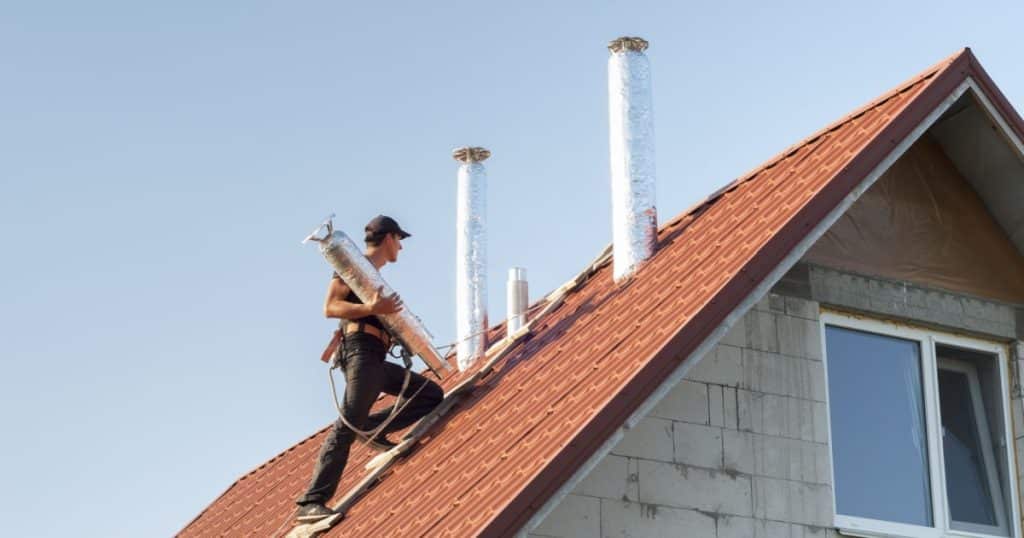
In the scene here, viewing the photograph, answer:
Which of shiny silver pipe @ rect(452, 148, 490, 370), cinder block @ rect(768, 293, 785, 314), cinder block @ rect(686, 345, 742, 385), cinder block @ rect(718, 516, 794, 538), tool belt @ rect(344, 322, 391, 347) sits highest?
shiny silver pipe @ rect(452, 148, 490, 370)

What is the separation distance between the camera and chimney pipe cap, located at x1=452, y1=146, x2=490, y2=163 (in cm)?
1502

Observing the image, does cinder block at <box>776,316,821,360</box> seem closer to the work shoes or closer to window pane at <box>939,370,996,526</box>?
window pane at <box>939,370,996,526</box>

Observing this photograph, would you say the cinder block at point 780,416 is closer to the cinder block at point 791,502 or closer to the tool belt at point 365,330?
the cinder block at point 791,502

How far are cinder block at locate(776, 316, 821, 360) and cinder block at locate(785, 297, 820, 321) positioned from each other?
3 cm

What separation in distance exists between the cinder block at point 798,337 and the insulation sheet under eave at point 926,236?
0.45m

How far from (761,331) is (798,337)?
26 centimetres

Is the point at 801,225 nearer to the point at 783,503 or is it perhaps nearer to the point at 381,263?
the point at 783,503

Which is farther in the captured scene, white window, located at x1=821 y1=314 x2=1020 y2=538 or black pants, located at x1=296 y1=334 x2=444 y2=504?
black pants, located at x1=296 y1=334 x2=444 y2=504

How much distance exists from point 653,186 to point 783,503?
9.57ft

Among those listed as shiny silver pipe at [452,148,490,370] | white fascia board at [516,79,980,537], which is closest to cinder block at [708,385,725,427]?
white fascia board at [516,79,980,537]

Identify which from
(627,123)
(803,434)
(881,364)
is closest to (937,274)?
(881,364)

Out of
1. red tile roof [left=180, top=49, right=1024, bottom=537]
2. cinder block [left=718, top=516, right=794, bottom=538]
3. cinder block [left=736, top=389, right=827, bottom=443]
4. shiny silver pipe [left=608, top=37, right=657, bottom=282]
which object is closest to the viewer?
red tile roof [left=180, top=49, right=1024, bottom=537]

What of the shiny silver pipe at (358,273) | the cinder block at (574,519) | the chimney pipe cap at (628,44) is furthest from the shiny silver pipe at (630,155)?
the cinder block at (574,519)

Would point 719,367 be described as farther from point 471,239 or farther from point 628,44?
point 471,239
